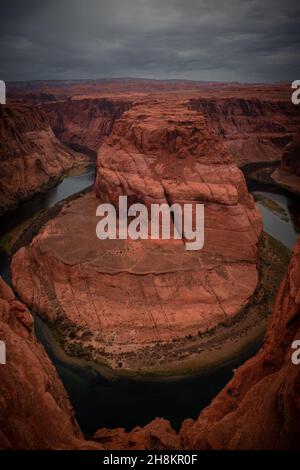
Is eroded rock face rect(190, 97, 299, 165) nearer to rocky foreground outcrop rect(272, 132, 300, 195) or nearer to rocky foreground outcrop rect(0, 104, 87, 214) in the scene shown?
rocky foreground outcrop rect(272, 132, 300, 195)

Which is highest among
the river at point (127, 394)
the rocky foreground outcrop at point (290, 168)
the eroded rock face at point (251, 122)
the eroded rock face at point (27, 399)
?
the eroded rock face at point (251, 122)

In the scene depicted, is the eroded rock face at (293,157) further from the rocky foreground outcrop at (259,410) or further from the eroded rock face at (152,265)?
the rocky foreground outcrop at (259,410)

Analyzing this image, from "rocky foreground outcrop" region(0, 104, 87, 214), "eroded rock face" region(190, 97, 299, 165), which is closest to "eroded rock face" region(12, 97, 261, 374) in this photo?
"rocky foreground outcrop" region(0, 104, 87, 214)

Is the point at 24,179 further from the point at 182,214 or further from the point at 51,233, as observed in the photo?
the point at 182,214

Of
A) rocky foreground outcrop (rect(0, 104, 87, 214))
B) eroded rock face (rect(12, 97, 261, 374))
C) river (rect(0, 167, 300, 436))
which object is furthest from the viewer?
rocky foreground outcrop (rect(0, 104, 87, 214))

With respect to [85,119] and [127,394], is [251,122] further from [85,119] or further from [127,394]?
[127,394]

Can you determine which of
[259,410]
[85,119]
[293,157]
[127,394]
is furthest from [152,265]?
[85,119]

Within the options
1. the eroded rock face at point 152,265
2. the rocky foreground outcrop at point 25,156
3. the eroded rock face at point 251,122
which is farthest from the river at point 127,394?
the eroded rock face at point 251,122
